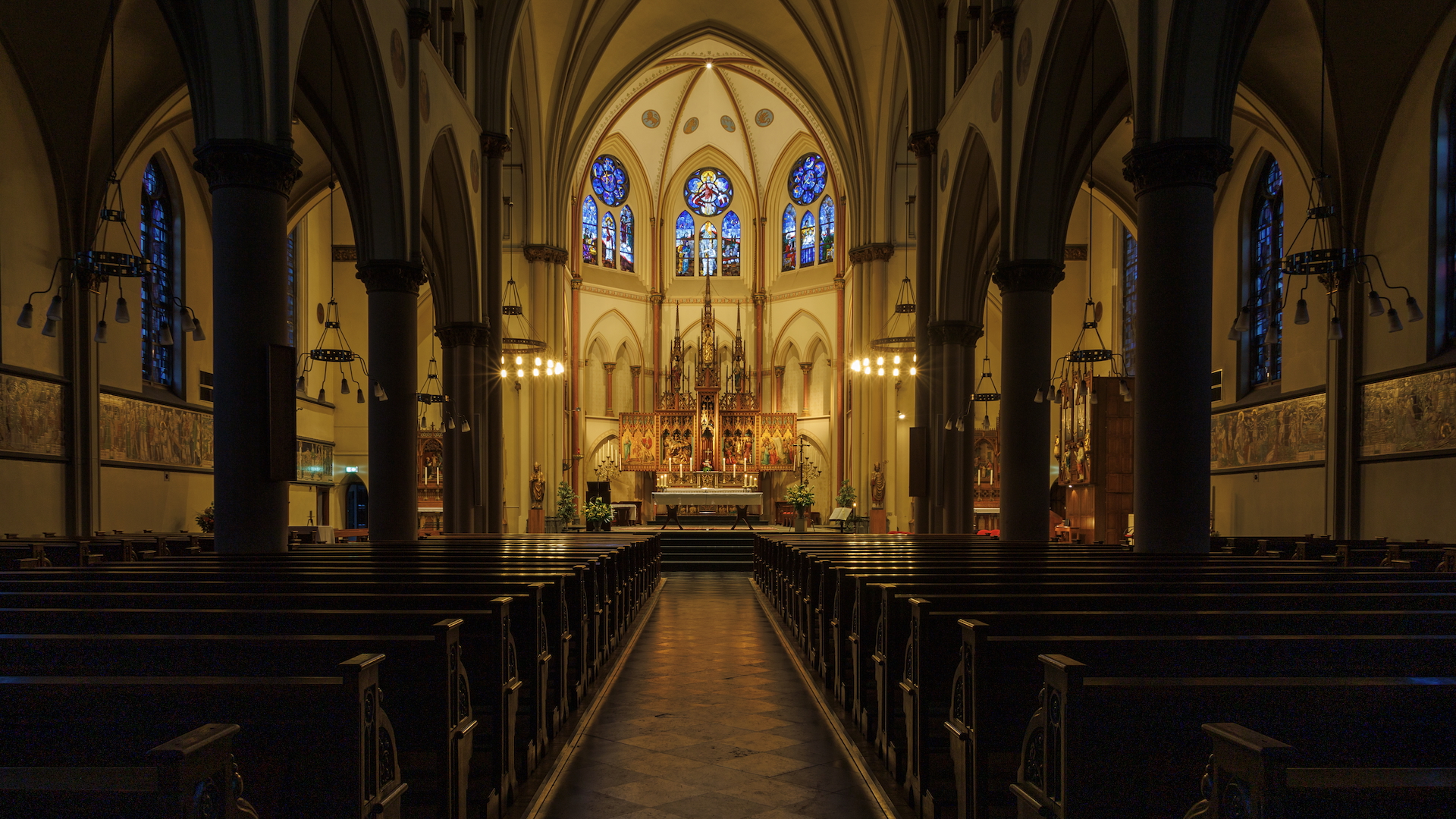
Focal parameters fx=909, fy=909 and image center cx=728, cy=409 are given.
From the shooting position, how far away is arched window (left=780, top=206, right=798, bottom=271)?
115 feet

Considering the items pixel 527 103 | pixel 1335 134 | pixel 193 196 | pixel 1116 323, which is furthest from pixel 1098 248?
pixel 193 196

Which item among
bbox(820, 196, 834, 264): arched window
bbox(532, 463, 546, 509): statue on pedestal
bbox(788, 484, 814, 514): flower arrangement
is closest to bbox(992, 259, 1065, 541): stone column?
bbox(788, 484, 814, 514): flower arrangement

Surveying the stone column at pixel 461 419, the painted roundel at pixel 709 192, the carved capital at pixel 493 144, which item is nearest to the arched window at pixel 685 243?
the painted roundel at pixel 709 192

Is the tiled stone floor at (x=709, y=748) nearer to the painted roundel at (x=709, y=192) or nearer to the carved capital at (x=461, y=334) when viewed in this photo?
the carved capital at (x=461, y=334)

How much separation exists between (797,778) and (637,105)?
32159 mm

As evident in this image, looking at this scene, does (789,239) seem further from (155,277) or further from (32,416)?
(32,416)

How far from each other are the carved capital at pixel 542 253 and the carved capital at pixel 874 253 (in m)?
8.62

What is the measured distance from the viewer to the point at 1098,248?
2488 centimetres

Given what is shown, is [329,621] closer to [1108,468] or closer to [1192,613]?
[1192,613]

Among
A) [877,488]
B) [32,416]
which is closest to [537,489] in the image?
[877,488]

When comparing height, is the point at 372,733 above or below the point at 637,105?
below

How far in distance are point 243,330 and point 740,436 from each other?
2304 cm

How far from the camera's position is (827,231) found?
33.7 m

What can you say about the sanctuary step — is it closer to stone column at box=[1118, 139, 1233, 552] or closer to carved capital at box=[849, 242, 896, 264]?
carved capital at box=[849, 242, 896, 264]
